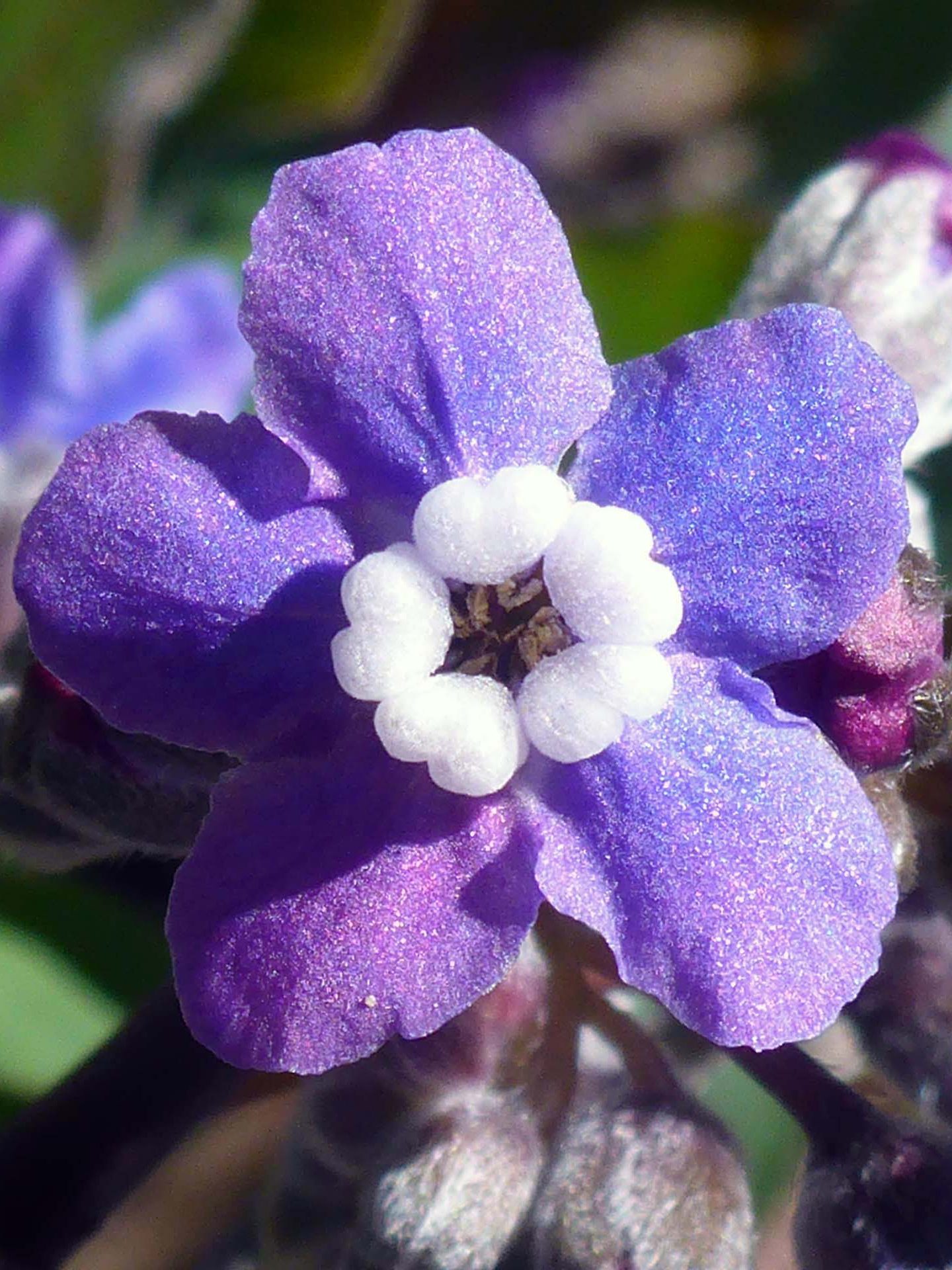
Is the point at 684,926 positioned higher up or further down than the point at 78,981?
higher up

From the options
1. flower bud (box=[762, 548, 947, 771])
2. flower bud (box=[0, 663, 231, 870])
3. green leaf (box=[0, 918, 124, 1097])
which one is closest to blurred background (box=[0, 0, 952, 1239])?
green leaf (box=[0, 918, 124, 1097])

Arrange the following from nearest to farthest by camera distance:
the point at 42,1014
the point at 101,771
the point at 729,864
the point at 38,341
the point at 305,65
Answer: the point at 729,864
the point at 101,771
the point at 42,1014
the point at 38,341
the point at 305,65

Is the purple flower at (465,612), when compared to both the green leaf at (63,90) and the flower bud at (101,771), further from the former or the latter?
the green leaf at (63,90)

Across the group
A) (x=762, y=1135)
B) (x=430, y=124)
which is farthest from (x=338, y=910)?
(x=430, y=124)

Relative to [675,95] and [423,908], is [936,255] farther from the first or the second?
[675,95]

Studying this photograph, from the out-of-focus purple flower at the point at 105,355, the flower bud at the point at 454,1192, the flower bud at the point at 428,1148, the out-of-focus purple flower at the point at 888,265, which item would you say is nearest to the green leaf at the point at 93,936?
the out-of-focus purple flower at the point at 105,355

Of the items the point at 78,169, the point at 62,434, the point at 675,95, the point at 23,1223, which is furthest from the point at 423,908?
the point at 675,95

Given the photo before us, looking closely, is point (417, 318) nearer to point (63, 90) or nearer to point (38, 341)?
point (38, 341)

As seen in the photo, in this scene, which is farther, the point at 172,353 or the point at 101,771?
the point at 172,353
